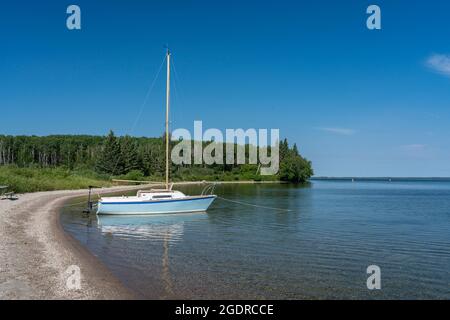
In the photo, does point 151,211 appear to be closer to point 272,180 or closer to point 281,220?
point 281,220

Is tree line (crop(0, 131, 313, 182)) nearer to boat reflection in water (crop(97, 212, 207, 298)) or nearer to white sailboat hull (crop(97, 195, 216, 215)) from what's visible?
white sailboat hull (crop(97, 195, 216, 215))

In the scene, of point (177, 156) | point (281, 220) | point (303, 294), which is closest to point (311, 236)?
point (281, 220)

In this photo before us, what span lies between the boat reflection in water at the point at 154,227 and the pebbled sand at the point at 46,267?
2.27 m

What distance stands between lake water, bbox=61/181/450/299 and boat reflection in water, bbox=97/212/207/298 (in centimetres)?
6

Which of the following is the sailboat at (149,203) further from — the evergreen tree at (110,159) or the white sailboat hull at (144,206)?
the evergreen tree at (110,159)

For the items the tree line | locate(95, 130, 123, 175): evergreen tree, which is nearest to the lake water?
locate(95, 130, 123, 175): evergreen tree

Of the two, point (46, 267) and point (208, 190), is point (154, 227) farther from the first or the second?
point (208, 190)

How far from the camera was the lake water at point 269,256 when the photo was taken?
12602mm

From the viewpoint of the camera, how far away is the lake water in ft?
41.3

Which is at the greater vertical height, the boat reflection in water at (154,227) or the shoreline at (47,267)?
the shoreline at (47,267)

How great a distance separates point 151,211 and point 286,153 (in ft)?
408

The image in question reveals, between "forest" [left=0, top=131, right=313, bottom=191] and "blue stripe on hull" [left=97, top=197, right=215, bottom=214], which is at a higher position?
"forest" [left=0, top=131, right=313, bottom=191]

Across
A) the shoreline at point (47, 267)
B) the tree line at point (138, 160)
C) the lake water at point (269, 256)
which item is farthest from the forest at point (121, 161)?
the shoreline at point (47, 267)

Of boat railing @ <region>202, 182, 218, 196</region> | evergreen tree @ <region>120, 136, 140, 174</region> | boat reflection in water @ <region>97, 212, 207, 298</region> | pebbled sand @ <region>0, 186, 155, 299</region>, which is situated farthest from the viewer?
evergreen tree @ <region>120, 136, 140, 174</region>
